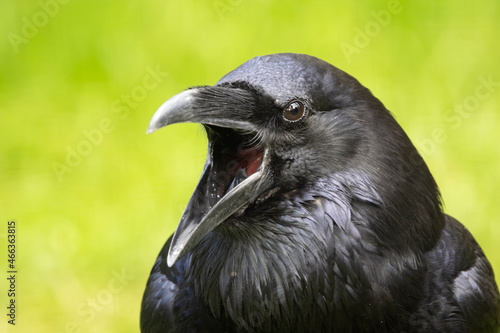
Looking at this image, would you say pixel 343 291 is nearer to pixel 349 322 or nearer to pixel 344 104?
pixel 349 322

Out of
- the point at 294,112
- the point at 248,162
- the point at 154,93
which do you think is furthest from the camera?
the point at 154,93

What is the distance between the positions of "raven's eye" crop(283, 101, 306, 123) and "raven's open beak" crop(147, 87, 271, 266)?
133 mm

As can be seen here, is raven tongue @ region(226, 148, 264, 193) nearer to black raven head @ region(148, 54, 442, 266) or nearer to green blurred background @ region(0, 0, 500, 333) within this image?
black raven head @ region(148, 54, 442, 266)

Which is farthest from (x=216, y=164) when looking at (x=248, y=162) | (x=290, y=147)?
(x=290, y=147)

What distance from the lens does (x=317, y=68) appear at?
3.24m

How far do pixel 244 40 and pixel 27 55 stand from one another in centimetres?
190

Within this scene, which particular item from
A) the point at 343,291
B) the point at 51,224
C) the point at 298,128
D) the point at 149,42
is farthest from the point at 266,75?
the point at 149,42

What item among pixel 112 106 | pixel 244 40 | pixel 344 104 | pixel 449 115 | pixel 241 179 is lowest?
pixel 241 179

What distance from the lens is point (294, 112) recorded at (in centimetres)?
313

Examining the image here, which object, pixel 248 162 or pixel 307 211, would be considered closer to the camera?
pixel 307 211

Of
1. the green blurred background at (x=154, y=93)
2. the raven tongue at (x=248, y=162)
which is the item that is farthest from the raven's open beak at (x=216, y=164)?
the green blurred background at (x=154, y=93)

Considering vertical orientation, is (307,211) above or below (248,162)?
below

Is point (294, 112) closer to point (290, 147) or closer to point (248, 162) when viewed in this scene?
point (290, 147)

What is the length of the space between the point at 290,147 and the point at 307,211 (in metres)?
0.25
